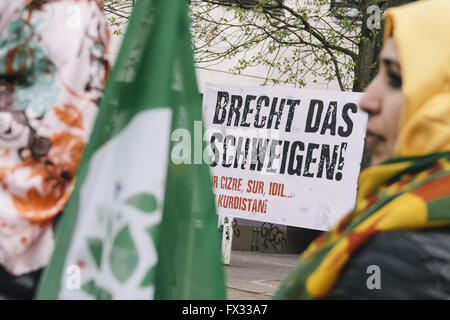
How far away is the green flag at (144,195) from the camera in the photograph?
140 cm

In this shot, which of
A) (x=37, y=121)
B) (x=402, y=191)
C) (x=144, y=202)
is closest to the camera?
(x=402, y=191)

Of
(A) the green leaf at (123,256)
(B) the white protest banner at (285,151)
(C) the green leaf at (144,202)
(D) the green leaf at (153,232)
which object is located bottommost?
(A) the green leaf at (123,256)

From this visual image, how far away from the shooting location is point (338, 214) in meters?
8.10

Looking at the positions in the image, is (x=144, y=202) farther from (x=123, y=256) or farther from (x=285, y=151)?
(x=285, y=151)

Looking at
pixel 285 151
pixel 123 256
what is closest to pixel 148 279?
pixel 123 256

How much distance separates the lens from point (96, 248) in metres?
1.42

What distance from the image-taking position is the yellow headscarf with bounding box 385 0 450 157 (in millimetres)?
1319

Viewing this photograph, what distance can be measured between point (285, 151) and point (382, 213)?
24.0ft

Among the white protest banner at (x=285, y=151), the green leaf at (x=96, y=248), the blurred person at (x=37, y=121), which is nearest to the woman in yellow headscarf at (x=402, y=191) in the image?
the green leaf at (x=96, y=248)

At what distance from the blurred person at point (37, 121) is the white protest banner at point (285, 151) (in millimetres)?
6326

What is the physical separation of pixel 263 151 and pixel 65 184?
6.85 metres

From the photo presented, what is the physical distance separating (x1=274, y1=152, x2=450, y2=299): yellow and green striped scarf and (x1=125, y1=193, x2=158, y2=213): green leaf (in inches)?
11.4

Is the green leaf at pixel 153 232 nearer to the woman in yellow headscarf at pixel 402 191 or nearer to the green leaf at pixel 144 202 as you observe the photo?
the green leaf at pixel 144 202
